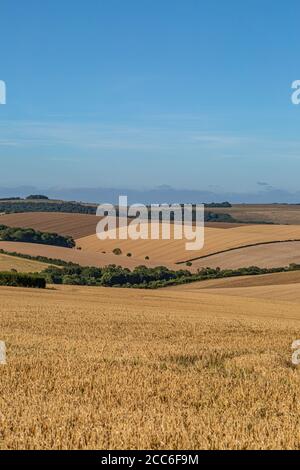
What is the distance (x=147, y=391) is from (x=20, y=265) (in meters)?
76.0

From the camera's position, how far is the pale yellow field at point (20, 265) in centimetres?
8247

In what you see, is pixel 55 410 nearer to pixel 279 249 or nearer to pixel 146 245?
pixel 279 249

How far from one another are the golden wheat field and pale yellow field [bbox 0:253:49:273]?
2402 inches

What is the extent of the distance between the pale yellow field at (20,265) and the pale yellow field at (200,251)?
19.0 metres

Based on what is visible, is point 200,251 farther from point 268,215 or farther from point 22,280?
point 268,215

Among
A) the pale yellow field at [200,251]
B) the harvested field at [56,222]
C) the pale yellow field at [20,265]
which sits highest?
the harvested field at [56,222]


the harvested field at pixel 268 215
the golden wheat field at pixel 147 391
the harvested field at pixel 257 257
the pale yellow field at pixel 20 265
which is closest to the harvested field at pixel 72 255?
the pale yellow field at pixel 20 265

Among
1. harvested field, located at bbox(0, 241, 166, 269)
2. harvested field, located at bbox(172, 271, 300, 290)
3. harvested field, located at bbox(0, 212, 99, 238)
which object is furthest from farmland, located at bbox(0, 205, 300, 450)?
harvested field, located at bbox(0, 212, 99, 238)

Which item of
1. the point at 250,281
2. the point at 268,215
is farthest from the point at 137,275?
the point at 268,215

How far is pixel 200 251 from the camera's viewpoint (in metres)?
103

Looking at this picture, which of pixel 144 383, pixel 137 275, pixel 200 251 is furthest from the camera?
pixel 200 251

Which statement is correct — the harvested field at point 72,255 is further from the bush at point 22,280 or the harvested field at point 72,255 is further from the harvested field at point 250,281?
the bush at point 22,280
